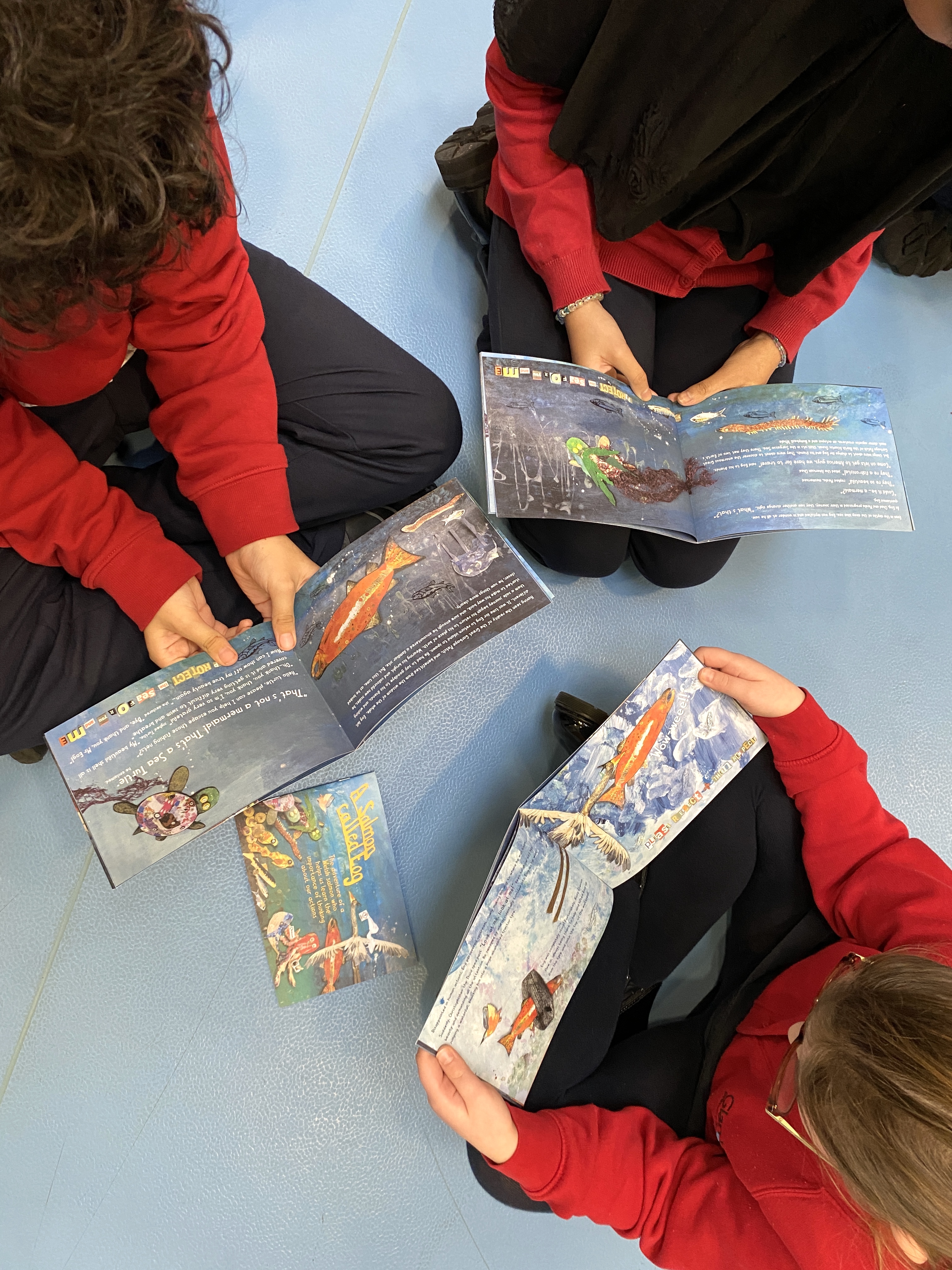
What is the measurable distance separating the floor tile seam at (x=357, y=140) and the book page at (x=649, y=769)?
747mm

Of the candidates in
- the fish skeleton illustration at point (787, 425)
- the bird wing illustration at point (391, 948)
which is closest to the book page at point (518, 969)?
the bird wing illustration at point (391, 948)

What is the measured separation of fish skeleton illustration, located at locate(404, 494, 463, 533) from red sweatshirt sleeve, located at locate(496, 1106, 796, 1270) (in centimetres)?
54

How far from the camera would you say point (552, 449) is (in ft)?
2.50

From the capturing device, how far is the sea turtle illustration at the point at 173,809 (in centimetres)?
71

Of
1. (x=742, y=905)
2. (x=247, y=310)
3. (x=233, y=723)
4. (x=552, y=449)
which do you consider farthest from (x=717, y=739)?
(x=247, y=310)

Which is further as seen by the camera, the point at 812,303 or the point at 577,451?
the point at 812,303

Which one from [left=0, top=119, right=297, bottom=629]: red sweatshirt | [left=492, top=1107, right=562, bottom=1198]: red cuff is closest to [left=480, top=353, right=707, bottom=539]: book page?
[left=0, top=119, right=297, bottom=629]: red sweatshirt

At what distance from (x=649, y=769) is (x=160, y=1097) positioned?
59 centimetres

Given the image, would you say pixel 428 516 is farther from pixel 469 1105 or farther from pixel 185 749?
pixel 469 1105

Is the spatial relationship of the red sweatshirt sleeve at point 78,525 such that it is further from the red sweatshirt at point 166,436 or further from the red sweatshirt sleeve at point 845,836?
the red sweatshirt sleeve at point 845,836

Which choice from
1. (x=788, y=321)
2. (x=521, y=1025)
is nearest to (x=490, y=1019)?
(x=521, y=1025)

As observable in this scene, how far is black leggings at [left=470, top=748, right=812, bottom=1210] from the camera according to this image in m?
0.74

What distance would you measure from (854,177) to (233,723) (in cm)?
81

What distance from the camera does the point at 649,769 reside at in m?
0.75
